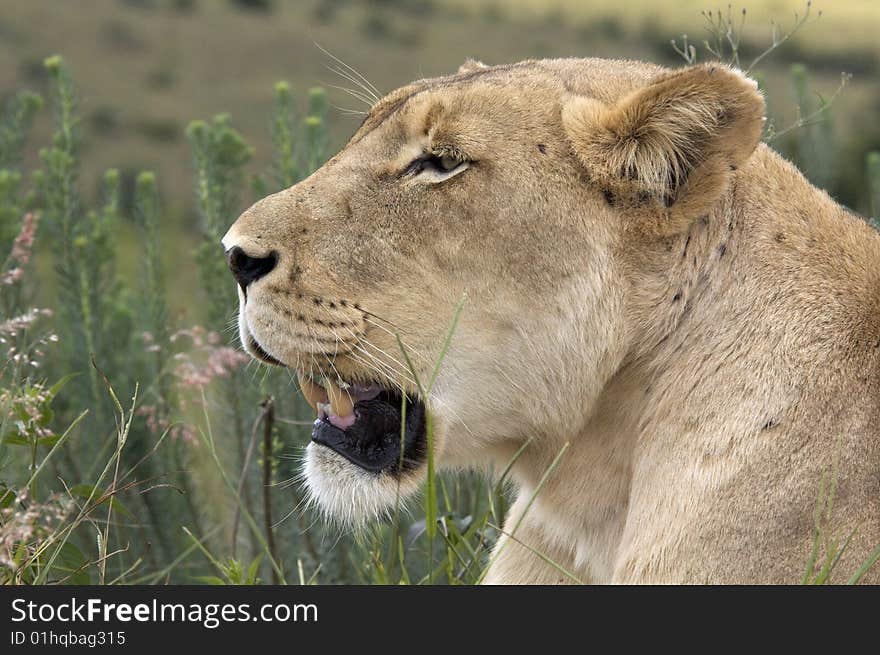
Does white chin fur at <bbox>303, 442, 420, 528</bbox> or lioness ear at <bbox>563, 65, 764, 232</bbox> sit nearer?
lioness ear at <bbox>563, 65, 764, 232</bbox>

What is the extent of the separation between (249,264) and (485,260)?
1.45 ft

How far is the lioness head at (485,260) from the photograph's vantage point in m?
2.37

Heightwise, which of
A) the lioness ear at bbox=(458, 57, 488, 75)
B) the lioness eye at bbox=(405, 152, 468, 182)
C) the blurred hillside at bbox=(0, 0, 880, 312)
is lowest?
the blurred hillside at bbox=(0, 0, 880, 312)

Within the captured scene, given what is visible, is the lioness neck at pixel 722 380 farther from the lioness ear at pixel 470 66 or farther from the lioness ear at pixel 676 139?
the lioness ear at pixel 470 66

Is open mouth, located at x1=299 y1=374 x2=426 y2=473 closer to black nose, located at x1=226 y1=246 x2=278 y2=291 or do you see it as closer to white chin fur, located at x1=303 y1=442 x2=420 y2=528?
white chin fur, located at x1=303 y1=442 x2=420 y2=528

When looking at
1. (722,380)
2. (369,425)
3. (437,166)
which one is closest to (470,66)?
(437,166)

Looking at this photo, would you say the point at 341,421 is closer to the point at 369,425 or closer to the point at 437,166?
the point at 369,425

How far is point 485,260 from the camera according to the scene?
94.1 inches

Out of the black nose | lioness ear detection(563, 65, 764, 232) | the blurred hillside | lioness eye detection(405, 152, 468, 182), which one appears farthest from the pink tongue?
A: the blurred hillside

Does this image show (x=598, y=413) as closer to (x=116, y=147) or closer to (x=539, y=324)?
(x=539, y=324)

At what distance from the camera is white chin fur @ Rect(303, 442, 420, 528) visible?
8.06 ft

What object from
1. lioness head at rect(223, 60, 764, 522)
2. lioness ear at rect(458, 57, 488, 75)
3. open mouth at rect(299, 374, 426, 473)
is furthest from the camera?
lioness ear at rect(458, 57, 488, 75)

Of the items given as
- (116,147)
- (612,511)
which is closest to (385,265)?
(612,511)

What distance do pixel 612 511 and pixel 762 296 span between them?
19.3 inches
